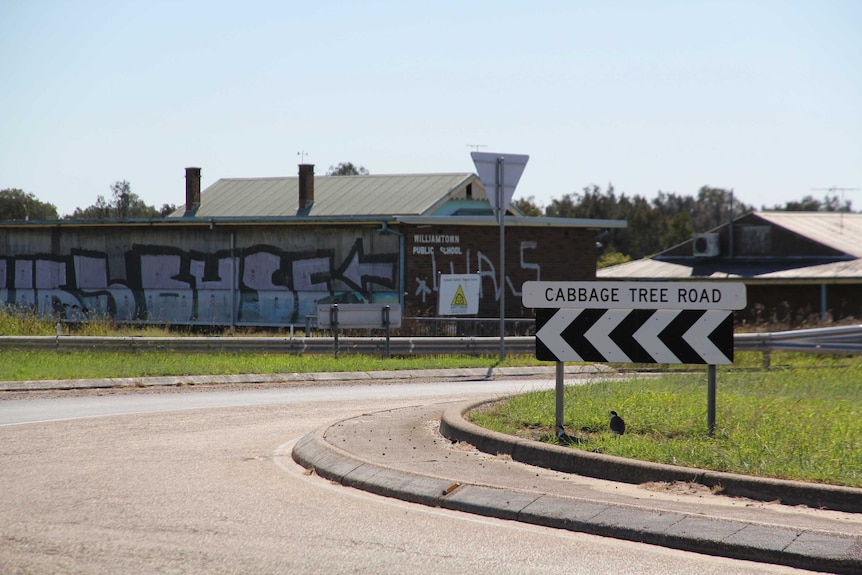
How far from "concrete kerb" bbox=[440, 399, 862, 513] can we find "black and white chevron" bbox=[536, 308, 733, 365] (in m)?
0.89

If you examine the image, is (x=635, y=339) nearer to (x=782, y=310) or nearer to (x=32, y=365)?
(x=32, y=365)

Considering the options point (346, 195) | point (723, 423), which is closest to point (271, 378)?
point (723, 423)

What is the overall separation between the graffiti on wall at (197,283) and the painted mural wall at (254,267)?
0.03 metres

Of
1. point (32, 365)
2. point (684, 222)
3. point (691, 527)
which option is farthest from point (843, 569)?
point (684, 222)

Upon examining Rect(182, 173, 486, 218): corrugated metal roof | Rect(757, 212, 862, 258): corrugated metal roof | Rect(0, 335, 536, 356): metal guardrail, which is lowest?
Rect(0, 335, 536, 356): metal guardrail

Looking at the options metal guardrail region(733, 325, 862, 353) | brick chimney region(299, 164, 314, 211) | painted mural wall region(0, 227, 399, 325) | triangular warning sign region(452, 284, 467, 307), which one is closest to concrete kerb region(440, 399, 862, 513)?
metal guardrail region(733, 325, 862, 353)

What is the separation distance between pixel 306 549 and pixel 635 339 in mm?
4400

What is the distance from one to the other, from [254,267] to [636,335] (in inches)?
1022

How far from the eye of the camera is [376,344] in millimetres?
23375

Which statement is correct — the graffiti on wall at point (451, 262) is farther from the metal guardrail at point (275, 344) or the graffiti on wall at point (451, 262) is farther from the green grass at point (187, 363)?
the green grass at point (187, 363)

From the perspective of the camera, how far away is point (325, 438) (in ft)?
35.0

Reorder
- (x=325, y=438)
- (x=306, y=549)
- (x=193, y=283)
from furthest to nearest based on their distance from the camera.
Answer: (x=193, y=283)
(x=325, y=438)
(x=306, y=549)

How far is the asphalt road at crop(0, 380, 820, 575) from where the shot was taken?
20.5ft

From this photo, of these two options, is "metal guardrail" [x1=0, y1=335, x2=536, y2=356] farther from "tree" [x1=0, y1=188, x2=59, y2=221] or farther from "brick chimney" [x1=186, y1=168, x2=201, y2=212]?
"tree" [x1=0, y1=188, x2=59, y2=221]
